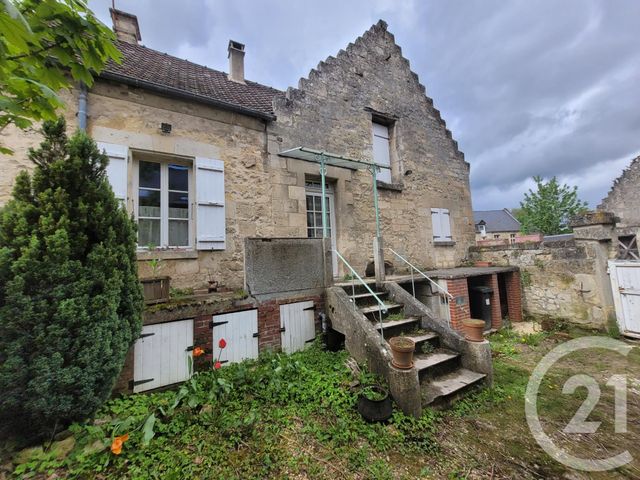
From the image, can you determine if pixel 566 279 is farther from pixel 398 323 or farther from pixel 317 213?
pixel 317 213

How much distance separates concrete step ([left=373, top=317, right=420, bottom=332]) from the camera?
4.10 metres

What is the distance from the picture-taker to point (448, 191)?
8914 mm

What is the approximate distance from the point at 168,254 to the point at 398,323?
3.98 m

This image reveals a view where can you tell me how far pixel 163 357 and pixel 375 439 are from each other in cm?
289

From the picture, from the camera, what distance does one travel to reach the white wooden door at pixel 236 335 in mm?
4070

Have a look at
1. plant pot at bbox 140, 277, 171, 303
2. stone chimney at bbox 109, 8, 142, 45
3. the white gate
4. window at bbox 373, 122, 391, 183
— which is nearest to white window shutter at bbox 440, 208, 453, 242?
window at bbox 373, 122, 391, 183

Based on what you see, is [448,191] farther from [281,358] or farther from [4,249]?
[4,249]

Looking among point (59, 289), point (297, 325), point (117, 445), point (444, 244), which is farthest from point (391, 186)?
point (117, 445)

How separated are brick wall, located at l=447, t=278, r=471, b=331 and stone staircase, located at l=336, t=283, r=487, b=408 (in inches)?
74.7

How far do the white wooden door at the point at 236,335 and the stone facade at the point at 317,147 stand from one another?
1.11 metres

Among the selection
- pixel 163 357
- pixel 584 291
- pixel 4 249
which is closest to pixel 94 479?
pixel 163 357

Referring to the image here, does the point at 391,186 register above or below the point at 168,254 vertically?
above

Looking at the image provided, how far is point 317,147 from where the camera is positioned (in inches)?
258

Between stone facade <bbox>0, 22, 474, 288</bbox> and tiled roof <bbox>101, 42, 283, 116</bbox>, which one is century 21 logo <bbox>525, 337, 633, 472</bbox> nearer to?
stone facade <bbox>0, 22, 474, 288</bbox>
